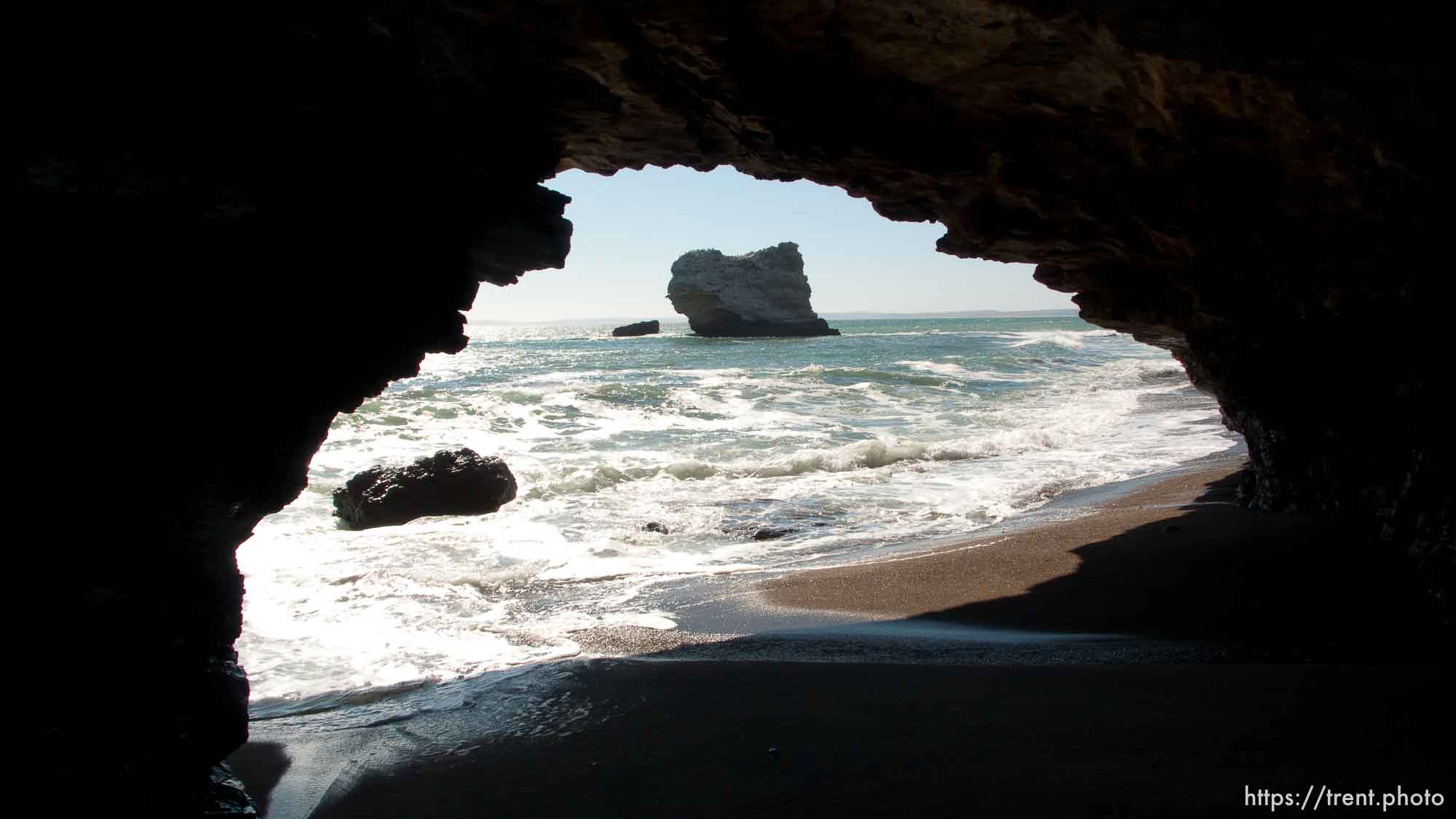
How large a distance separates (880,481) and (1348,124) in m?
7.50

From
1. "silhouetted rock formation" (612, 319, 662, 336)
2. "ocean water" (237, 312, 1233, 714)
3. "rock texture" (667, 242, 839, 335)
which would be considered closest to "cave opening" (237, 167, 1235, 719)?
"ocean water" (237, 312, 1233, 714)

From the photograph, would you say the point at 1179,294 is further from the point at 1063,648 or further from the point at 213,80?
the point at 213,80

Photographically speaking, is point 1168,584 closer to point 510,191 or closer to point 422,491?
point 510,191

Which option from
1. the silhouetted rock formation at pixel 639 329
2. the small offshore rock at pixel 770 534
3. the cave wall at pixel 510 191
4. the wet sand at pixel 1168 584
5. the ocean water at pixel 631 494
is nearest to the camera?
the cave wall at pixel 510 191

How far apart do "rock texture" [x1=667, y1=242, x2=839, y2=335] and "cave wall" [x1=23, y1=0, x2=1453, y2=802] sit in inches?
2132

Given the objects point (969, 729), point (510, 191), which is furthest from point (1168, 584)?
point (510, 191)

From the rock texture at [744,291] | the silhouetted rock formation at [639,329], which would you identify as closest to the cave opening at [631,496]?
the rock texture at [744,291]

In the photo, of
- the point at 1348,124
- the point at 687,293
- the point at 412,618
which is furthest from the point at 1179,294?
the point at 687,293

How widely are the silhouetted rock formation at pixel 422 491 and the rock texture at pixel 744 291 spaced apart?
50.4m

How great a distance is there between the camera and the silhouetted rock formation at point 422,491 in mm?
9266

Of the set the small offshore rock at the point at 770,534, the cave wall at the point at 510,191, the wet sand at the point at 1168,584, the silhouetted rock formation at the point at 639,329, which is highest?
the silhouetted rock formation at the point at 639,329

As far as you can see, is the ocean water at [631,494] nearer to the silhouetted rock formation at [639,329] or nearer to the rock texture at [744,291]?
the rock texture at [744,291]

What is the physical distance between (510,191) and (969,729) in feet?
11.7

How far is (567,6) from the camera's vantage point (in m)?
4.47
